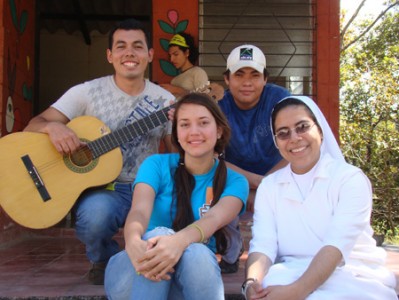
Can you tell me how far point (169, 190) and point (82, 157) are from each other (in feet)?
2.54

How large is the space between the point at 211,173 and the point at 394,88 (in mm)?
9072

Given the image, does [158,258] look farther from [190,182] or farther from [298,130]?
[298,130]

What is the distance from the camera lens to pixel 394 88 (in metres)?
10.4

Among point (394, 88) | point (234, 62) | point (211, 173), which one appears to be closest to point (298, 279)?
point (211, 173)

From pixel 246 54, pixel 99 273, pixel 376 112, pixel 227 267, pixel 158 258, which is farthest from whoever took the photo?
pixel 376 112

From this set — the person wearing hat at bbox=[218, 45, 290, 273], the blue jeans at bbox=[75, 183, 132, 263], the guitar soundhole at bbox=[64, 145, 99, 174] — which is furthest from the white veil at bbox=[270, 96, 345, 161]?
the guitar soundhole at bbox=[64, 145, 99, 174]

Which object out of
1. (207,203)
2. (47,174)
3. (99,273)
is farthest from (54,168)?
(207,203)

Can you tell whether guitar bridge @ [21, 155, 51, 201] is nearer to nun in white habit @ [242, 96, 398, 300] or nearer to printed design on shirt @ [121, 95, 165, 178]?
printed design on shirt @ [121, 95, 165, 178]

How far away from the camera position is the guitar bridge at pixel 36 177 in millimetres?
2742

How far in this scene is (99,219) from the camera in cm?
255

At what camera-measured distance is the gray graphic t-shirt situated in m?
2.96

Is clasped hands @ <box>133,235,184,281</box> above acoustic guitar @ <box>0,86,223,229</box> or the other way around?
the other way around

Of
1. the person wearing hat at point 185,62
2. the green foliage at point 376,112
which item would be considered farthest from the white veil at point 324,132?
the green foliage at point 376,112

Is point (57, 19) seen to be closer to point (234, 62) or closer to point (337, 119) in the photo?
point (337, 119)
